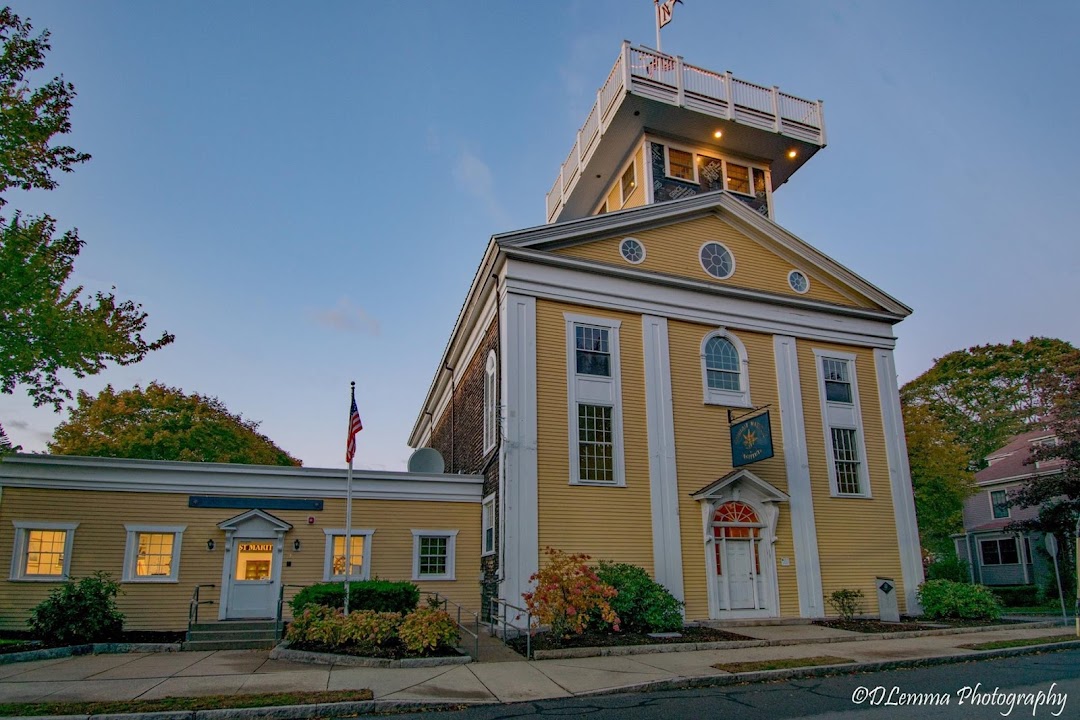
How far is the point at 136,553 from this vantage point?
17.0 metres

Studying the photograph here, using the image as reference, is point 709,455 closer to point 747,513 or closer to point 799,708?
point 747,513

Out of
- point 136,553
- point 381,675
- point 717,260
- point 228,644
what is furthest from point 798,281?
point 136,553

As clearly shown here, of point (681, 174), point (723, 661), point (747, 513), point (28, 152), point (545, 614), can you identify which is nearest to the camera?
point (723, 661)

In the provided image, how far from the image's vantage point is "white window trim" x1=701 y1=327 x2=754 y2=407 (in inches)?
802

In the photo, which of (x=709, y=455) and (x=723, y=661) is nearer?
(x=723, y=661)

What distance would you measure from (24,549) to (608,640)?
13.1 meters

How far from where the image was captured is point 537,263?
19172mm

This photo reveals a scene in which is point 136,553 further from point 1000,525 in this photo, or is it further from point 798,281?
point 1000,525

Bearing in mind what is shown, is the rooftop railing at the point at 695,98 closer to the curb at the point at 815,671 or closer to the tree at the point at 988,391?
the curb at the point at 815,671

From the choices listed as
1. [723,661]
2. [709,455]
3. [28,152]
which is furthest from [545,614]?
[28,152]

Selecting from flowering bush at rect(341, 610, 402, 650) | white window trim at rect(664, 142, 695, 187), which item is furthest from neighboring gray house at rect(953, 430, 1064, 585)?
flowering bush at rect(341, 610, 402, 650)

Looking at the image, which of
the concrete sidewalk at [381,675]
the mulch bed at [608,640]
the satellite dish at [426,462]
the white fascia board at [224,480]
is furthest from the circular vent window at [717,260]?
the concrete sidewalk at [381,675]

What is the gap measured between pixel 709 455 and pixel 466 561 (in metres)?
7.08

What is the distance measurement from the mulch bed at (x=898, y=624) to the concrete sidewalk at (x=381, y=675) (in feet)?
8.71
